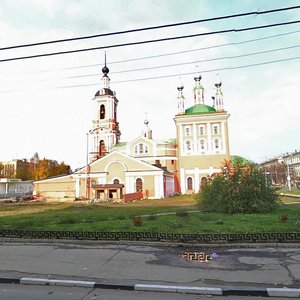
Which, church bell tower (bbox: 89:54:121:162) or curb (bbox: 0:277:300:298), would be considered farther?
church bell tower (bbox: 89:54:121:162)

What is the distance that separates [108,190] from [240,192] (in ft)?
110

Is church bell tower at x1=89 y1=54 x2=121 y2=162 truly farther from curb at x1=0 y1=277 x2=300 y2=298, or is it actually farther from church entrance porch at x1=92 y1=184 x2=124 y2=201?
curb at x1=0 y1=277 x2=300 y2=298

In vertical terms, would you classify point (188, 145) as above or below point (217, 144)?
above

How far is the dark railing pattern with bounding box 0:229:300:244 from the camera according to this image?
1012 cm

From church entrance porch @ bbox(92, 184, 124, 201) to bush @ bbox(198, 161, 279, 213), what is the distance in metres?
30.3

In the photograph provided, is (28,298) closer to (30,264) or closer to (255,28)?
(30,264)

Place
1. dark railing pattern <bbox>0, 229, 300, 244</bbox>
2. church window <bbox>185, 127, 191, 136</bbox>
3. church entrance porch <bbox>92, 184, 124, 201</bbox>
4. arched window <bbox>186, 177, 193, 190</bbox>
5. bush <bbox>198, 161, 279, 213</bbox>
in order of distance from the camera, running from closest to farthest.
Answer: dark railing pattern <bbox>0, 229, 300, 244</bbox>
bush <bbox>198, 161, 279, 213</bbox>
church entrance porch <bbox>92, 184, 124, 201</bbox>
arched window <bbox>186, 177, 193, 190</bbox>
church window <bbox>185, 127, 191, 136</bbox>

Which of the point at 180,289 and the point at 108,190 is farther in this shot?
the point at 108,190

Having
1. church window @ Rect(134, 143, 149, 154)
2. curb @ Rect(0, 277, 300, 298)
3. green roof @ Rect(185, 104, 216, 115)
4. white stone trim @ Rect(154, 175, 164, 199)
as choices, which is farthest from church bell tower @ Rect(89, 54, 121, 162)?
curb @ Rect(0, 277, 300, 298)

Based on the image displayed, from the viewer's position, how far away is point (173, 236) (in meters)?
10.7

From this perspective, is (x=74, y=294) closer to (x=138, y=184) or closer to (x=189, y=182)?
(x=138, y=184)

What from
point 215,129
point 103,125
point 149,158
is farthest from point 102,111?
point 215,129

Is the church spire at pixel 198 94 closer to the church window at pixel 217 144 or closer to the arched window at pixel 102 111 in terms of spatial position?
the church window at pixel 217 144

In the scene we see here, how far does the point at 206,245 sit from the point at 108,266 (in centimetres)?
369
